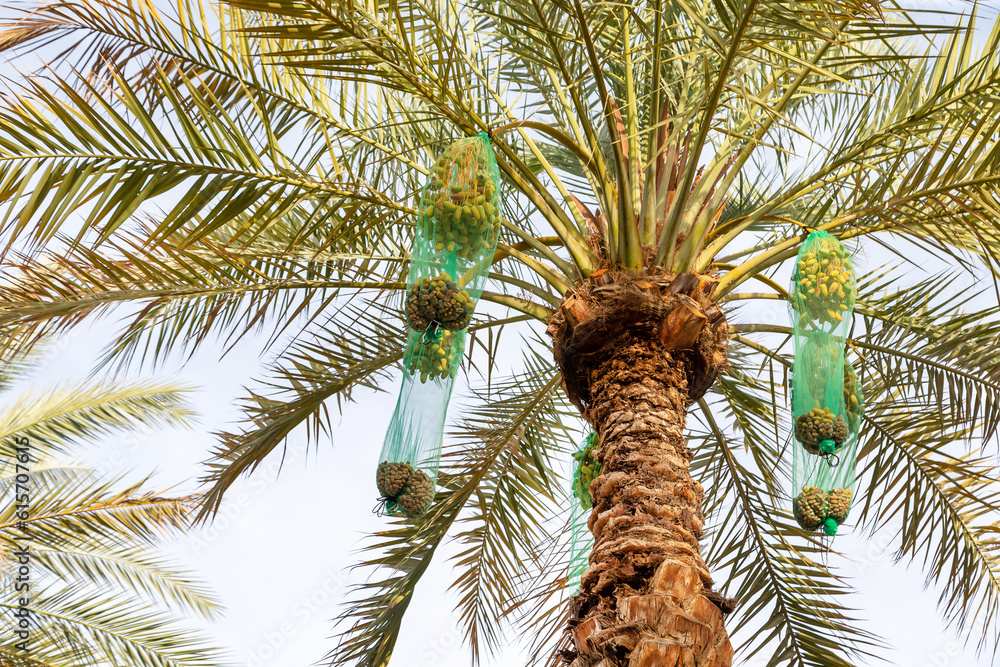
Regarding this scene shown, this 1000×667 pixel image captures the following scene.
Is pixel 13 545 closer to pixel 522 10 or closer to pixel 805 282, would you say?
pixel 522 10

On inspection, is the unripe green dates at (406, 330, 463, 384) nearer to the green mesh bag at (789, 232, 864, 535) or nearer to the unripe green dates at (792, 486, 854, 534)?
the green mesh bag at (789, 232, 864, 535)

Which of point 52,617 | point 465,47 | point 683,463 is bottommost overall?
point 52,617

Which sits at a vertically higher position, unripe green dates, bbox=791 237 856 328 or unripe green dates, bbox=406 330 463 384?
unripe green dates, bbox=791 237 856 328

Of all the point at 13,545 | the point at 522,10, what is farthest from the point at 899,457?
the point at 13,545

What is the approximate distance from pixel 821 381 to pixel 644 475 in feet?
2.73

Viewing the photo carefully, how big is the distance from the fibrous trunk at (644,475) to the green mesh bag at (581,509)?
70cm

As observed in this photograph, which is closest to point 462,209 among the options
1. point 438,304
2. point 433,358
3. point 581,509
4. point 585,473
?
point 438,304

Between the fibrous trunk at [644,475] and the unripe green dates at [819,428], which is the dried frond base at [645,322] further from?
the unripe green dates at [819,428]

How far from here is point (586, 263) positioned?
15.0 ft

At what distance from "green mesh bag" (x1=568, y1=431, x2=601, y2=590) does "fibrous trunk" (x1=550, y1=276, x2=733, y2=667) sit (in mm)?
698

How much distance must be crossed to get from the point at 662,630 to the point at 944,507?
281 centimetres

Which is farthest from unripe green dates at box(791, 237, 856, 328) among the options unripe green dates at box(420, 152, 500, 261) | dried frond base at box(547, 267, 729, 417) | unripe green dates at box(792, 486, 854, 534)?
unripe green dates at box(420, 152, 500, 261)

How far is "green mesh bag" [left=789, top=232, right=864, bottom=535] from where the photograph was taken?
144 inches

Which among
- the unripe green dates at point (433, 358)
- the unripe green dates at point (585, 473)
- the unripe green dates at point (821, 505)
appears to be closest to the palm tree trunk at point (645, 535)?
the unripe green dates at point (821, 505)
